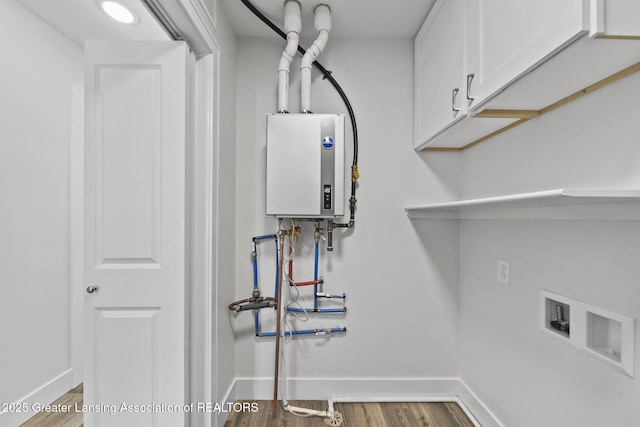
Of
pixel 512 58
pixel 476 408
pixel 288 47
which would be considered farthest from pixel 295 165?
pixel 476 408

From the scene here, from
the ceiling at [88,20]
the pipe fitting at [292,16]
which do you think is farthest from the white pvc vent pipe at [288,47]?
the ceiling at [88,20]

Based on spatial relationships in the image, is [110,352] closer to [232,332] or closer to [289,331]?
[232,332]

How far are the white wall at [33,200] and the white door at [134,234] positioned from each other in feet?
2.42

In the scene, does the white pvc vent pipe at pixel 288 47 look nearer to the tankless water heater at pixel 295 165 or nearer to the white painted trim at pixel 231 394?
the tankless water heater at pixel 295 165

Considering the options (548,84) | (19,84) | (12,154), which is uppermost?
(19,84)

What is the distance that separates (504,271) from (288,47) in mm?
1682

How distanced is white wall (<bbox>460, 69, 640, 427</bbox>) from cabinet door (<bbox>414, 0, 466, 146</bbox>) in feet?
1.04

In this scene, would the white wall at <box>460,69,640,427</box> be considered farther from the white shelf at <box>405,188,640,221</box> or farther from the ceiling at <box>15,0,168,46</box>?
the ceiling at <box>15,0,168,46</box>

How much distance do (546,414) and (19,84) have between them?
3.04 m

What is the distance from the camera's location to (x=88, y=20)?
1648 mm

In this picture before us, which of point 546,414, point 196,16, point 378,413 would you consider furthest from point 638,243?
point 196,16

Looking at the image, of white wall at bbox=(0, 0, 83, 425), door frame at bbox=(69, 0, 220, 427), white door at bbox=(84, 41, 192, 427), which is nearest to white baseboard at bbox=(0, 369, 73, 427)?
white wall at bbox=(0, 0, 83, 425)

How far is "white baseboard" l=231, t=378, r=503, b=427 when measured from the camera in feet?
5.77

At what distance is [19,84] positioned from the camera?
158 centimetres
